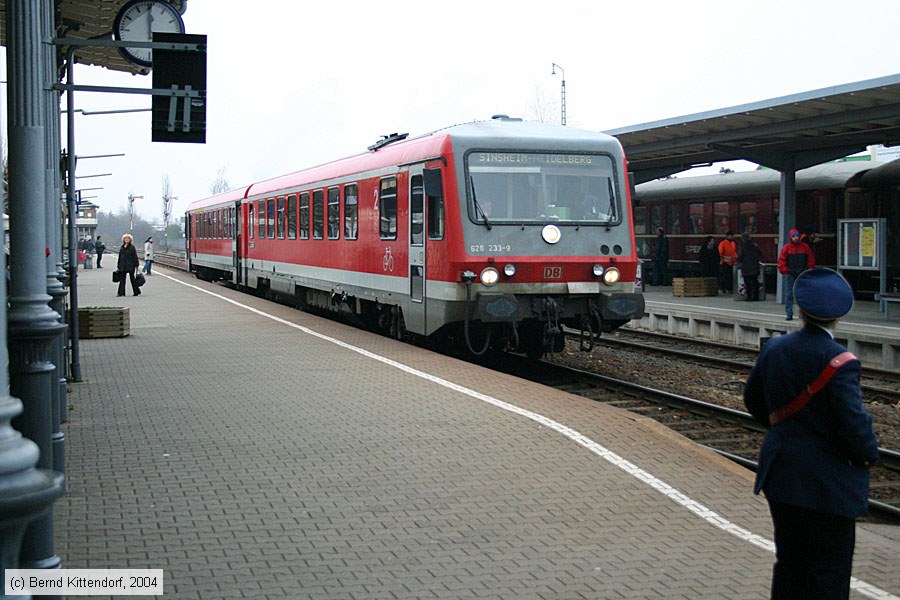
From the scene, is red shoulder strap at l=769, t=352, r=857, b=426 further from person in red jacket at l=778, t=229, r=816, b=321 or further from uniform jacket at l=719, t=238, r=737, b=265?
uniform jacket at l=719, t=238, r=737, b=265

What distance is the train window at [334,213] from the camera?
19.3 metres

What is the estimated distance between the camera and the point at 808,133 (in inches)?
797

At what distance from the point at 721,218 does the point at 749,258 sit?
17.1ft

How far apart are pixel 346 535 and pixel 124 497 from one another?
1754 mm

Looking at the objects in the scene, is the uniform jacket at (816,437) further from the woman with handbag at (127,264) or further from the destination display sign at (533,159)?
the woman with handbag at (127,264)

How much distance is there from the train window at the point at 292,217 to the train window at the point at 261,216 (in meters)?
3.61

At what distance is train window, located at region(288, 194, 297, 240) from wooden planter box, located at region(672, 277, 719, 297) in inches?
393

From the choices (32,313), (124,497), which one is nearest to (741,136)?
(124,497)

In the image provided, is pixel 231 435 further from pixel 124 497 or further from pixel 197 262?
pixel 197 262

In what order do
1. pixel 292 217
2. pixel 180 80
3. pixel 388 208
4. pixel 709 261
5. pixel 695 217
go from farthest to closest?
pixel 695 217 < pixel 709 261 < pixel 292 217 < pixel 388 208 < pixel 180 80

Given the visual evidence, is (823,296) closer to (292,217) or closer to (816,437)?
(816,437)

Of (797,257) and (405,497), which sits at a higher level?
(797,257)

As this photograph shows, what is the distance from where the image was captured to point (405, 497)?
7.10 meters

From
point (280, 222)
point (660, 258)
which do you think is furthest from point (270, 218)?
point (660, 258)
